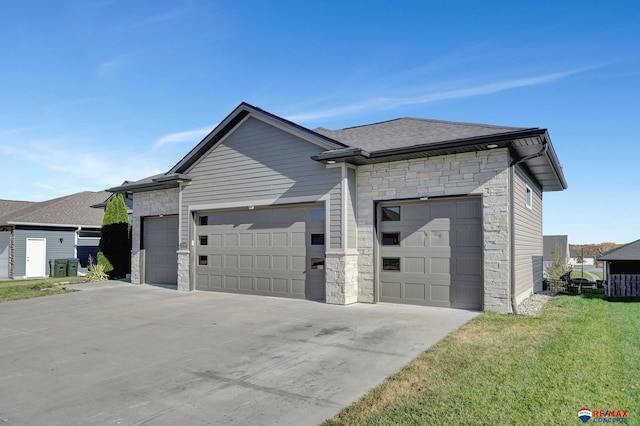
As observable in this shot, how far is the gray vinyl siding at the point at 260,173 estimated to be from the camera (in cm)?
1038

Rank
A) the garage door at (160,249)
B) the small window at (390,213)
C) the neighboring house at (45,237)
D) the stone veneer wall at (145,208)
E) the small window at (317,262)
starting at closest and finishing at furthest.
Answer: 1. the small window at (390,213)
2. the small window at (317,262)
3. the stone veneer wall at (145,208)
4. the garage door at (160,249)
5. the neighboring house at (45,237)

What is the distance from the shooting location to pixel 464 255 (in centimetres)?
898

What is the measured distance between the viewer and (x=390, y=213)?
10.1 m

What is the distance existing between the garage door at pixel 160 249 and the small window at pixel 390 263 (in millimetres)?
8219

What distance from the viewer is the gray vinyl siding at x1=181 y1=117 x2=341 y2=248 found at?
1038 cm

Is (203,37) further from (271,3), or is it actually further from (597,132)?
(597,132)

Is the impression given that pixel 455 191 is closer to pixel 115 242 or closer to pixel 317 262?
pixel 317 262

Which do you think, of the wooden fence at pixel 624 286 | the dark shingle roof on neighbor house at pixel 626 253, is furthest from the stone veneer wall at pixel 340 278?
the wooden fence at pixel 624 286

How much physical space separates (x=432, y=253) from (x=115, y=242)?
48.3 feet

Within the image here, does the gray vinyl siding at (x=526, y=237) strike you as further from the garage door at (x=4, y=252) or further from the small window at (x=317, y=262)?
the garage door at (x=4, y=252)

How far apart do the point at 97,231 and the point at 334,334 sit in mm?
21858

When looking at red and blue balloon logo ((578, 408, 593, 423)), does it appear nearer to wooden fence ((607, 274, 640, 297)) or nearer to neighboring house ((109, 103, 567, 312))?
neighboring house ((109, 103, 567, 312))

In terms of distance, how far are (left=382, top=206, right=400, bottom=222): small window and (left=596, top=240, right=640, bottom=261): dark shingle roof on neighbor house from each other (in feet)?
26.6

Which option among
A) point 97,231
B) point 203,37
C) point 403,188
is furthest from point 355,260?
point 97,231
